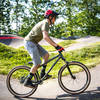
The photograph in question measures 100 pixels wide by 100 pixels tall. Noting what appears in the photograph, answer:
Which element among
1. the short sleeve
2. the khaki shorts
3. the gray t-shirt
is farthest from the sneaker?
the short sleeve

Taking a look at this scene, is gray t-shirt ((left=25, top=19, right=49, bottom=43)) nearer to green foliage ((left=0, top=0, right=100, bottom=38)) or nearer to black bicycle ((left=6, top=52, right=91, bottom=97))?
black bicycle ((left=6, top=52, right=91, bottom=97))

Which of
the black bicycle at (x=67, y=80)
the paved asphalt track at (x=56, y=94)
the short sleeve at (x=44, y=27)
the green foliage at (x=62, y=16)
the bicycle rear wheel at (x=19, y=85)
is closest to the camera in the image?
the short sleeve at (x=44, y=27)

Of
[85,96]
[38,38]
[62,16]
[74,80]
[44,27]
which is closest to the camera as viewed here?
[44,27]

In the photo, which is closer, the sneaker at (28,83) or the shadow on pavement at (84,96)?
the shadow on pavement at (84,96)

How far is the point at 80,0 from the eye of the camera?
33.7 m

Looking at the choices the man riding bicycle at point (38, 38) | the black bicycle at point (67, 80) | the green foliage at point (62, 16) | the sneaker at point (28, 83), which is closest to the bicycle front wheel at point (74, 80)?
the black bicycle at point (67, 80)

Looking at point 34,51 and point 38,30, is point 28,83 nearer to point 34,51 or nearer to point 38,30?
point 34,51

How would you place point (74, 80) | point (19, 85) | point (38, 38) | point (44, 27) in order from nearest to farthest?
point (44, 27)
point (38, 38)
point (74, 80)
point (19, 85)

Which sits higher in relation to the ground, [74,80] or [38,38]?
[38,38]

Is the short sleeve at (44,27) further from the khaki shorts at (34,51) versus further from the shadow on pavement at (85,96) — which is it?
the shadow on pavement at (85,96)

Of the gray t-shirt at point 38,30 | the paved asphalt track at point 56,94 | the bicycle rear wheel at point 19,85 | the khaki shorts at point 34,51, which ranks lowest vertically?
the paved asphalt track at point 56,94

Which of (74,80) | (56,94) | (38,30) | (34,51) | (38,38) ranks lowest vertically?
(56,94)

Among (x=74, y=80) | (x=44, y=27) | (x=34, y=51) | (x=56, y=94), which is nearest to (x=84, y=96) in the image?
(x=74, y=80)

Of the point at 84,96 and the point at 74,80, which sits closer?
the point at 84,96
